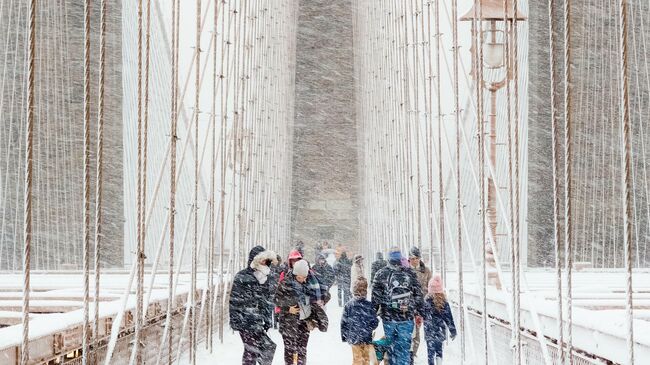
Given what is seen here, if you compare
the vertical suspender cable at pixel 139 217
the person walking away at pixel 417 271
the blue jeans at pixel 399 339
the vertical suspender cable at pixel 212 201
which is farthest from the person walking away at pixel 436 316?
the vertical suspender cable at pixel 212 201

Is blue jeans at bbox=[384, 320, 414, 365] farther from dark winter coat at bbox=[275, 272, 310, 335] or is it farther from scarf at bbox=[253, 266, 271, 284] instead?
scarf at bbox=[253, 266, 271, 284]

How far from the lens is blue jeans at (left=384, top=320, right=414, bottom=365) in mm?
5660

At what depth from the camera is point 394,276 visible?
566cm

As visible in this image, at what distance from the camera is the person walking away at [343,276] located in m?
13.2

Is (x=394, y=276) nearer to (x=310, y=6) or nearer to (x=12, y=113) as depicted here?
(x=12, y=113)

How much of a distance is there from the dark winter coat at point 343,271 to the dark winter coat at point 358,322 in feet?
24.1

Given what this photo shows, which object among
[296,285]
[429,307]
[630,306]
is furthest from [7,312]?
[630,306]

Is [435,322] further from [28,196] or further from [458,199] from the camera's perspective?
[28,196]

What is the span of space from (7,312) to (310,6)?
24472 millimetres

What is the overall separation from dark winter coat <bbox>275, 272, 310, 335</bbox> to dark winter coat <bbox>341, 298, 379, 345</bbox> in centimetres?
38

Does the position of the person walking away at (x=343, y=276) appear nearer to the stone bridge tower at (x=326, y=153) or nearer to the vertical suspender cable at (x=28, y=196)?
the vertical suspender cable at (x=28, y=196)

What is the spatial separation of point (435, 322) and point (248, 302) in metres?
1.60

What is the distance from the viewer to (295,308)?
6.00 meters

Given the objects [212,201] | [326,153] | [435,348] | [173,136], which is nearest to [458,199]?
[435,348]
